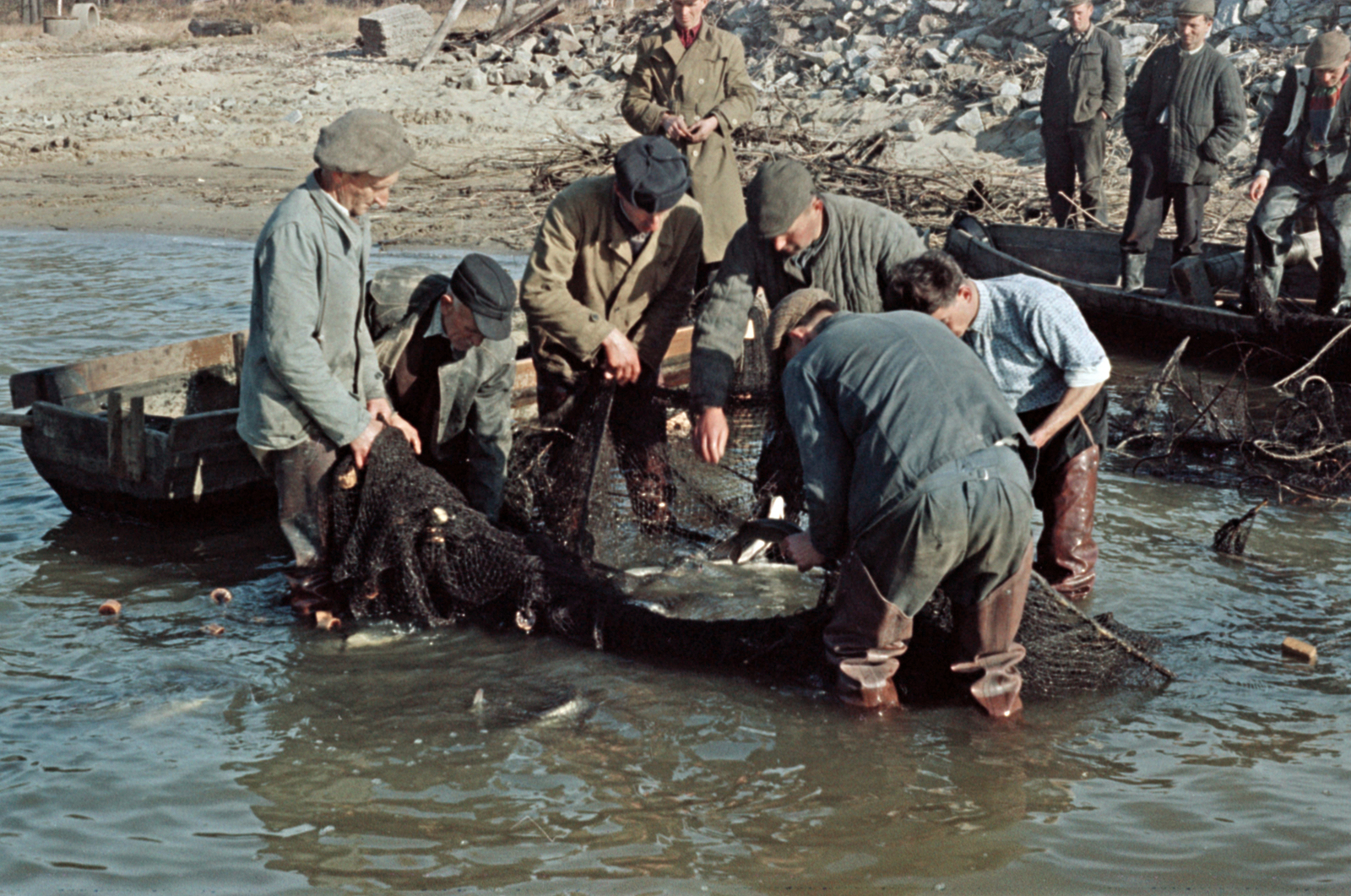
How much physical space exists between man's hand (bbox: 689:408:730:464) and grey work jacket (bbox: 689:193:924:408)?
0.23 feet

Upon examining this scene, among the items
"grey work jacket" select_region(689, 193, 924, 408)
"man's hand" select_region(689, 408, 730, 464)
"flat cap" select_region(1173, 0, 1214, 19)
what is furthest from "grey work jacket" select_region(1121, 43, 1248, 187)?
"man's hand" select_region(689, 408, 730, 464)

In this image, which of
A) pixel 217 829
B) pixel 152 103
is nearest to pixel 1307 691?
pixel 217 829

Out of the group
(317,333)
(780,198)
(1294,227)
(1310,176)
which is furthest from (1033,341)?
(1294,227)

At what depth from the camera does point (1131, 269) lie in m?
9.23

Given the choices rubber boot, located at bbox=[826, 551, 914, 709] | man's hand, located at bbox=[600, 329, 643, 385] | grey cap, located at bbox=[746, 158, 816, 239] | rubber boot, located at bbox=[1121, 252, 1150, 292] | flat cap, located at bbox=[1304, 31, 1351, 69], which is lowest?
rubber boot, located at bbox=[826, 551, 914, 709]

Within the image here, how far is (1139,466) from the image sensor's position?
7.06 metres

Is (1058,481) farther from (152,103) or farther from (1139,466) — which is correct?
(152,103)

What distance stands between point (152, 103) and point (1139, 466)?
16.6 meters

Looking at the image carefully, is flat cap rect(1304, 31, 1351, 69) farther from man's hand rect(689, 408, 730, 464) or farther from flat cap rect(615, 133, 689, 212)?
man's hand rect(689, 408, 730, 464)

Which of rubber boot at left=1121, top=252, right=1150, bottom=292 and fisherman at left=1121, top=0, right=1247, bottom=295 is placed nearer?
fisherman at left=1121, top=0, right=1247, bottom=295

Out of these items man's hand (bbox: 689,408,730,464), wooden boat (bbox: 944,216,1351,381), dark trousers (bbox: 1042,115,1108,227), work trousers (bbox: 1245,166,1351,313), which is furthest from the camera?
dark trousers (bbox: 1042,115,1108,227)

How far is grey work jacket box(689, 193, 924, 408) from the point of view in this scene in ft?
15.6

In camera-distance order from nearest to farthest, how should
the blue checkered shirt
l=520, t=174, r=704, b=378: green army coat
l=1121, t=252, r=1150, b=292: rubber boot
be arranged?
the blue checkered shirt, l=520, t=174, r=704, b=378: green army coat, l=1121, t=252, r=1150, b=292: rubber boot

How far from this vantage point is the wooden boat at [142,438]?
5527 mm
